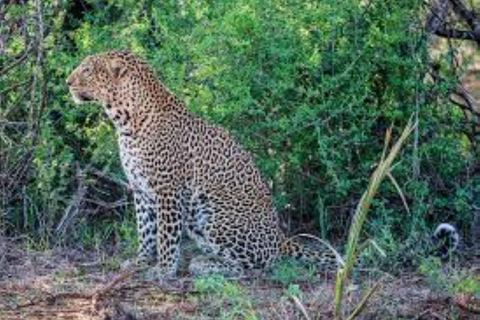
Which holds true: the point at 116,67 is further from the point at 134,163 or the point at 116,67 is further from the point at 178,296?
the point at 178,296

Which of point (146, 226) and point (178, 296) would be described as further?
point (146, 226)

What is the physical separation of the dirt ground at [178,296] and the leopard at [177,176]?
1.13 ft

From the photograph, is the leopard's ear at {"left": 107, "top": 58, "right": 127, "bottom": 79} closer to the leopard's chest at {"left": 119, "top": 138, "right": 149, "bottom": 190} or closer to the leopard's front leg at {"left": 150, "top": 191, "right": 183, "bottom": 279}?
the leopard's chest at {"left": 119, "top": 138, "right": 149, "bottom": 190}

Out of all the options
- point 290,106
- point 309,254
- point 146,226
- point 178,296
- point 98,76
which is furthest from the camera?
point 290,106

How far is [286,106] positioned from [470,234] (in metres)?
1.79

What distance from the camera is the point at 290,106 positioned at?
31.4ft

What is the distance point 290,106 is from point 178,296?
2.18 metres

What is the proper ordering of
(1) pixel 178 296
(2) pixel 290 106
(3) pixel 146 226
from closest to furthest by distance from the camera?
(1) pixel 178 296
(3) pixel 146 226
(2) pixel 290 106

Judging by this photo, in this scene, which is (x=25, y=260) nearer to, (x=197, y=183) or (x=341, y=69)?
(x=197, y=183)

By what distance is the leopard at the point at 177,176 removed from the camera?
29.9ft

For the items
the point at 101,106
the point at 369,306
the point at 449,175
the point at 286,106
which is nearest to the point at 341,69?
the point at 286,106

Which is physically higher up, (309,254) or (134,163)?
(134,163)

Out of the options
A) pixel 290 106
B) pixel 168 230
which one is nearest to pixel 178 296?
pixel 168 230

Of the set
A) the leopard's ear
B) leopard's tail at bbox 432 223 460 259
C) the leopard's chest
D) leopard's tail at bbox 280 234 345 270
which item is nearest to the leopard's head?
the leopard's ear
